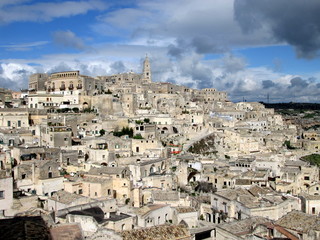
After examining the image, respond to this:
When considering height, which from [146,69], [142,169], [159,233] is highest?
[146,69]

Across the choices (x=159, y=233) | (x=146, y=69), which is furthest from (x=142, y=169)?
(x=146, y=69)

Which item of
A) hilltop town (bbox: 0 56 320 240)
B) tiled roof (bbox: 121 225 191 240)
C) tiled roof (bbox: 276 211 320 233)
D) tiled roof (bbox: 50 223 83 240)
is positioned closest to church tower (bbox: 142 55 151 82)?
hilltop town (bbox: 0 56 320 240)

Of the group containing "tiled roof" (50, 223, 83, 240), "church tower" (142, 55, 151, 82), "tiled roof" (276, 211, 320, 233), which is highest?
"church tower" (142, 55, 151, 82)

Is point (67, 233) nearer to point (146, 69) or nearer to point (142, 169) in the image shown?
point (142, 169)

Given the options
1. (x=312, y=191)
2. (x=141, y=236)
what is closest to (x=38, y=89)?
(x=312, y=191)

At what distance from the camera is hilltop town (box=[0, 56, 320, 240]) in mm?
16656

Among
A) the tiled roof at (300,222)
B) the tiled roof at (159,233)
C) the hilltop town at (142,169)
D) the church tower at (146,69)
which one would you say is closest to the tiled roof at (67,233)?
the hilltop town at (142,169)

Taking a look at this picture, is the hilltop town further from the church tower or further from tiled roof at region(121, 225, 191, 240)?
the church tower

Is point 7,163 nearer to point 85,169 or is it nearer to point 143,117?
point 85,169

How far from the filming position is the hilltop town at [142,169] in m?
16.7

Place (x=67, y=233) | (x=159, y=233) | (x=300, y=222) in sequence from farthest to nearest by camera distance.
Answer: (x=300, y=222) → (x=159, y=233) → (x=67, y=233)

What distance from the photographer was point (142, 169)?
96.0 ft

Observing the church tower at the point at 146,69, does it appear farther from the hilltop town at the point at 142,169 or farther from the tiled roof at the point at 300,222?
the tiled roof at the point at 300,222

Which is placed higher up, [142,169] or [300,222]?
[142,169]
